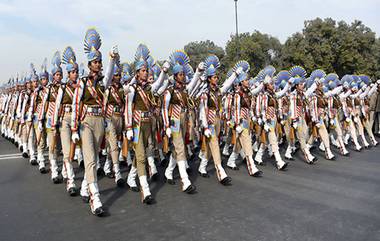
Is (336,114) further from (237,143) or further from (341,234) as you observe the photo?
(341,234)

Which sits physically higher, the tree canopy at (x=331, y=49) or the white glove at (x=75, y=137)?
the tree canopy at (x=331, y=49)

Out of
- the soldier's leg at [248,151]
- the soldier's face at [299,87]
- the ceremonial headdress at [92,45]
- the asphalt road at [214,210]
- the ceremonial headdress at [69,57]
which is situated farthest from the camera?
the soldier's face at [299,87]

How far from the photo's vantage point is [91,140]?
5.29 meters

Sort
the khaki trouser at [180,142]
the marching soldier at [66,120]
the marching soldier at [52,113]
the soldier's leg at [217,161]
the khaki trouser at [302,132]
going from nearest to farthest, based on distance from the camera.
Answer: the marching soldier at [66,120] < the khaki trouser at [180,142] < the soldier's leg at [217,161] < the marching soldier at [52,113] < the khaki trouser at [302,132]

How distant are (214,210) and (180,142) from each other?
68.9 inches

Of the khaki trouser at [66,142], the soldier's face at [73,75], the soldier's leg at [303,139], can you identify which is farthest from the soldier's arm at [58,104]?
the soldier's leg at [303,139]

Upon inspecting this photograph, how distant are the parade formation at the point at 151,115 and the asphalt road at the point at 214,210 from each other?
0.29 meters

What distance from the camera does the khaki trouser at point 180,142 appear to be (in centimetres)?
639

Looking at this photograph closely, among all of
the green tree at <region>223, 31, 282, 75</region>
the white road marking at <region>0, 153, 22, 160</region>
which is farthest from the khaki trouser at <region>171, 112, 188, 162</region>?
the green tree at <region>223, 31, 282, 75</region>

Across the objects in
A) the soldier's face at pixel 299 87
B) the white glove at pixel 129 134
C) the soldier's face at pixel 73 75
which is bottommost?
the white glove at pixel 129 134

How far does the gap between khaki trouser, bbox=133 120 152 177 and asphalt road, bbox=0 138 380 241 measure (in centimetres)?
55

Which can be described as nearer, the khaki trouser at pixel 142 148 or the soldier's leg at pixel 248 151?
the khaki trouser at pixel 142 148

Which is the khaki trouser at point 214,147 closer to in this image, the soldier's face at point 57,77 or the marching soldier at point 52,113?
the marching soldier at point 52,113

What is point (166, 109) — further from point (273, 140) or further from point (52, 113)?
point (273, 140)
